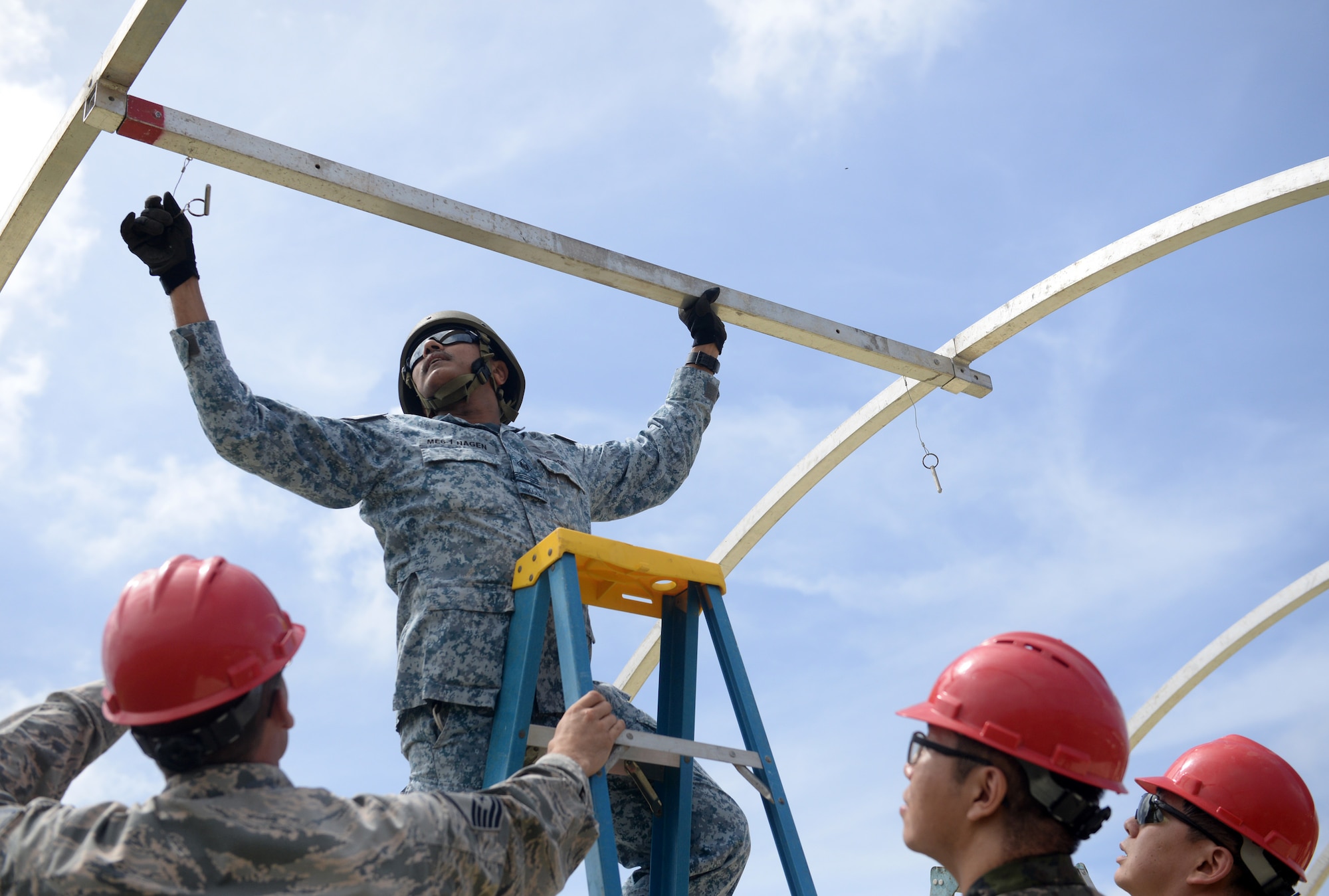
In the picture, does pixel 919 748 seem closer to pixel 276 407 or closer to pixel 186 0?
pixel 276 407

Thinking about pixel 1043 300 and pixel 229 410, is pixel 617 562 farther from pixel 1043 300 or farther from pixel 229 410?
pixel 1043 300

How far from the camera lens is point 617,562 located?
3.82 m

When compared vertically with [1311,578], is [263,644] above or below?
below

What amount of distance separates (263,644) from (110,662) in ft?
1.01

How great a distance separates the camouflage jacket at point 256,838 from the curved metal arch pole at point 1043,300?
4622 millimetres

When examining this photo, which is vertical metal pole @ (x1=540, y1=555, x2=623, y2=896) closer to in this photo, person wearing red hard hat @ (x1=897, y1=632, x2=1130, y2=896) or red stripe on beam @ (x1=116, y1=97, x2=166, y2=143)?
person wearing red hard hat @ (x1=897, y1=632, x2=1130, y2=896)

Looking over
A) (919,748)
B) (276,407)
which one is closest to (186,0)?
(276,407)

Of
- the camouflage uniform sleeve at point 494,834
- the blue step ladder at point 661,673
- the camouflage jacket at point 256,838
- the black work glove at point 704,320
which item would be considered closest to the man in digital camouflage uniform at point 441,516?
the blue step ladder at point 661,673

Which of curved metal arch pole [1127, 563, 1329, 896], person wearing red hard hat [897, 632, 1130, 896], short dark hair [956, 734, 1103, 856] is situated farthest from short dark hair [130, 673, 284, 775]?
curved metal arch pole [1127, 563, 1329, 896]

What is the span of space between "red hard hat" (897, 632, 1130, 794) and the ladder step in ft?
3.22

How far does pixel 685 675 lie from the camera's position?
13.6 feet

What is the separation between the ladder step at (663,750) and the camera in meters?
3.54

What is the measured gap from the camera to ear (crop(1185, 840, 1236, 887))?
3430 mm

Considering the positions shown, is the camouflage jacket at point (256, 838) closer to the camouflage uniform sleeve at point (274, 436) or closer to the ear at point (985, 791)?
the ear at point (985, 791)
